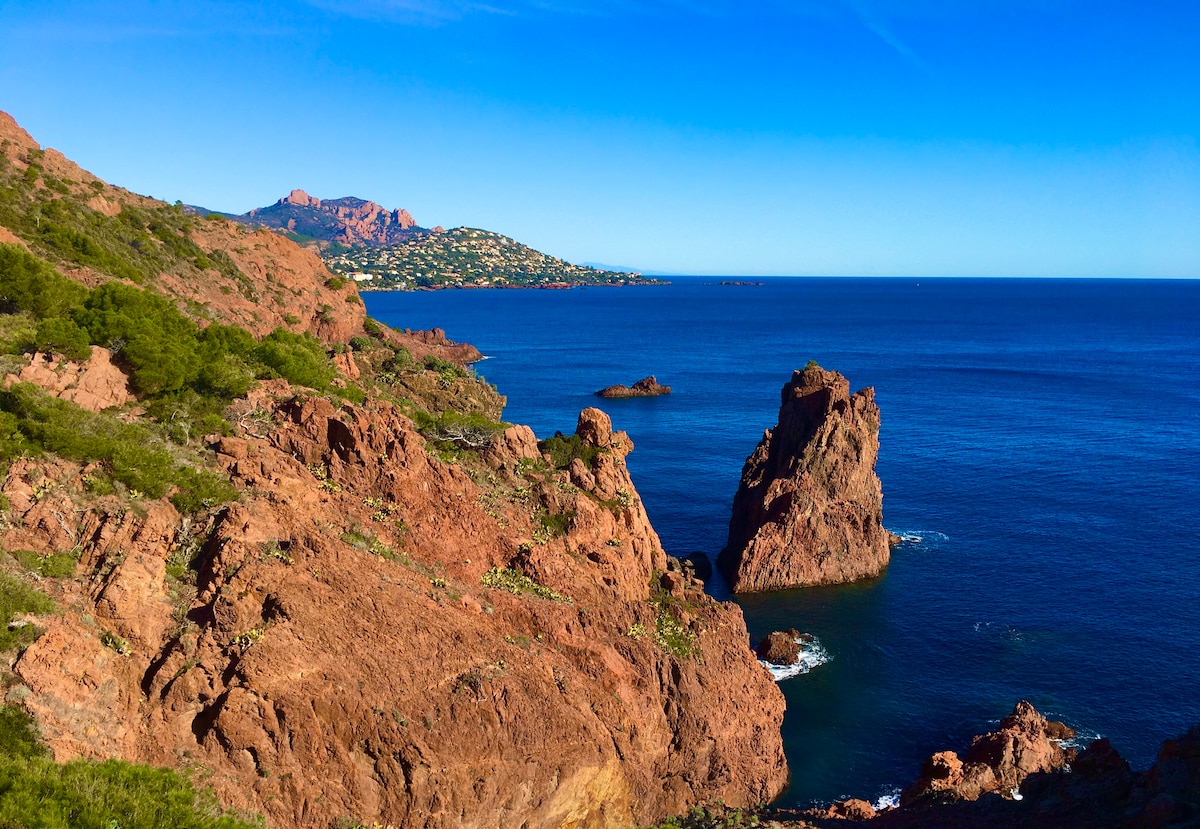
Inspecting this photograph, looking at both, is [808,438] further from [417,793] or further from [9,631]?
[9,631]

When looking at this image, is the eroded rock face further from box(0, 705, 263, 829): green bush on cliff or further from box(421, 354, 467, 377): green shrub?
box(421, 354, 467, 377): green shrub

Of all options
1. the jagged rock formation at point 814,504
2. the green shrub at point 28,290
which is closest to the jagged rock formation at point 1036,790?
the jagged rock formation at point 814,504

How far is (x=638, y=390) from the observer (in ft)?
431

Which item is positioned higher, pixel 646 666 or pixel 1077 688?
pixel 646 666

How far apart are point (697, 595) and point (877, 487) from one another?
3063 centimetres

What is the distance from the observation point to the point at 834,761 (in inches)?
1585

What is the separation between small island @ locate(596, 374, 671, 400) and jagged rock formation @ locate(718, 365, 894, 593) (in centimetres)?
6413

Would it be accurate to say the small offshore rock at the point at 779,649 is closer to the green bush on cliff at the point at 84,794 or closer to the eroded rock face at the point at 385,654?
the eroded rock face at the point at 385,654

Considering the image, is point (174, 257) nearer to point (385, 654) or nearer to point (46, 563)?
point (46, 563)

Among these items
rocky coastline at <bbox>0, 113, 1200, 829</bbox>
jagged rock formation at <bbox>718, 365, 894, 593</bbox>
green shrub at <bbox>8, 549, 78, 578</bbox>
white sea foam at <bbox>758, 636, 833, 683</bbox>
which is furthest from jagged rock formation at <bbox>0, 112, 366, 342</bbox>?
white sea foam at <bbox>758, 636, 833, 683</bbox>

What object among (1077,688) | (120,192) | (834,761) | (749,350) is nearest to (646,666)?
(834,761)

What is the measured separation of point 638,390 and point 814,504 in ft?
233

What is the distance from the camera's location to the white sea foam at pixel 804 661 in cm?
4769

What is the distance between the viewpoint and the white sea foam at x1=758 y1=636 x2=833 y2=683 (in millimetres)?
47688
